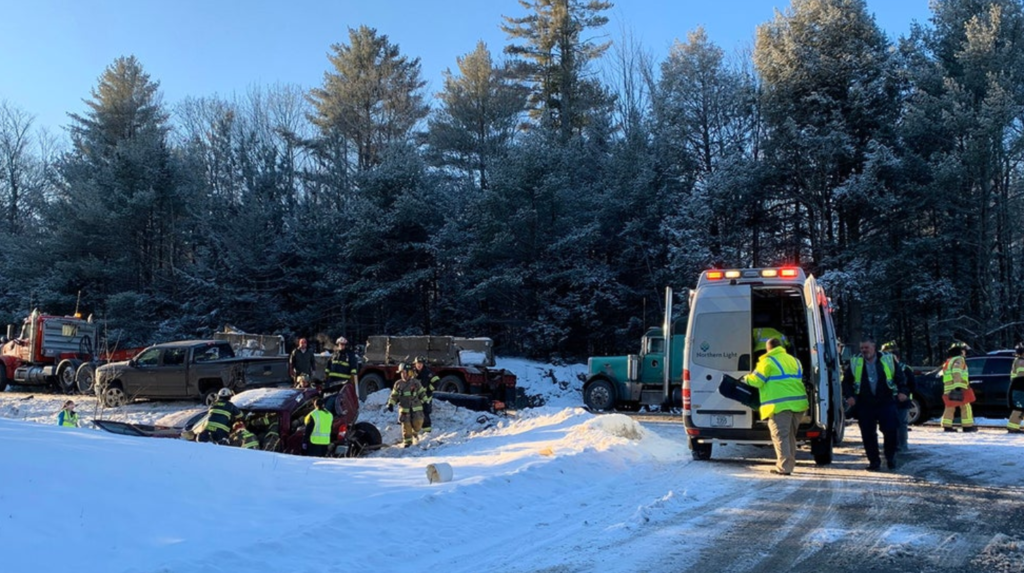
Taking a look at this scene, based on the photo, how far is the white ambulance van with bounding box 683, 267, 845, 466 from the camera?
984 cm

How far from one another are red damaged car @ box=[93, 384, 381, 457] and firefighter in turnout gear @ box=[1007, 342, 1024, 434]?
478 inches

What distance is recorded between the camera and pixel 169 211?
125 feet

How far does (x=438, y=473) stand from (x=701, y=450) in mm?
4343

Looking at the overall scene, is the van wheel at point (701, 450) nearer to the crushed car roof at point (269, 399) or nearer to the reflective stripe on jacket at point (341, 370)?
the crushed car roof at point (269, 399)

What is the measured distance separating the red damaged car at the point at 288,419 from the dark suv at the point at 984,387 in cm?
1192

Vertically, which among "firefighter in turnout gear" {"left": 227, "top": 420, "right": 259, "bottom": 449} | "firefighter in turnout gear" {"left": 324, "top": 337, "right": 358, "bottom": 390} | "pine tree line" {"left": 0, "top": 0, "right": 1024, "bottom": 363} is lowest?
"firefighter in turnout gear" {"left": 227, "top": 420, "right": 259, "bottom": 449}

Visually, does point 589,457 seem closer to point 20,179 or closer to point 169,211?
point 169,211

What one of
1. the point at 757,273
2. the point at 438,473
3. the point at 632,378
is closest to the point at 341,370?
the point at 632,378

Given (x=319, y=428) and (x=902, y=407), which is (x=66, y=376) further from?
(x=902, y=407)

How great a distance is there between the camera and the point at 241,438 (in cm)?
1153

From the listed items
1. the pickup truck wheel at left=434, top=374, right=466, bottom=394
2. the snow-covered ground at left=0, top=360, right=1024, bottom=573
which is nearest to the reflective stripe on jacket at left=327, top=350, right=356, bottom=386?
the pickup truck wheel at left=434, top=374, right=466, bottom=394

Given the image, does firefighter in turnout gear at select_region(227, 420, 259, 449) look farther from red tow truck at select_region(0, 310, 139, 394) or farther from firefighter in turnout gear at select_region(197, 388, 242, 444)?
red tow truck at select_region(0, 310, 139, 394)

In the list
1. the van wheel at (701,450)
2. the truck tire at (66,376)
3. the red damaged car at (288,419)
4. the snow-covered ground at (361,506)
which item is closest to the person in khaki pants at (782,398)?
the snow-covered ground at (361,506)

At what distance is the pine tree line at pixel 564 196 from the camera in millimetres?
26891
